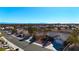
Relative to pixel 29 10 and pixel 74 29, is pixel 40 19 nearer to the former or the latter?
pixel 29 10

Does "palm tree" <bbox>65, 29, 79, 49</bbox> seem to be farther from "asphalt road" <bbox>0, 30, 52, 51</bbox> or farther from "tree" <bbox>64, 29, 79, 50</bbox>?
"asphalt road" <bbox>0, 30, 52, 51</bbox>

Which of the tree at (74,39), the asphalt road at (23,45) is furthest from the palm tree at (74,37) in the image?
the asphalt road at (23,45)

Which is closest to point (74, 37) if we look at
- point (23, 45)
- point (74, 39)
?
point (74, 39)

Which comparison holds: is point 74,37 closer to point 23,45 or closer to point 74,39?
point 74,39

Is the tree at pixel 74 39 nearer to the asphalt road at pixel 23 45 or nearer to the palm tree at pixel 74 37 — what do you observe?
the palm tree at pixel 74 37

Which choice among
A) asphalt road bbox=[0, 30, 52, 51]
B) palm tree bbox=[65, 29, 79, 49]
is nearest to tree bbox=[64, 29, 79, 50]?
palm tree bbox=[65, 29, 79, 49]
